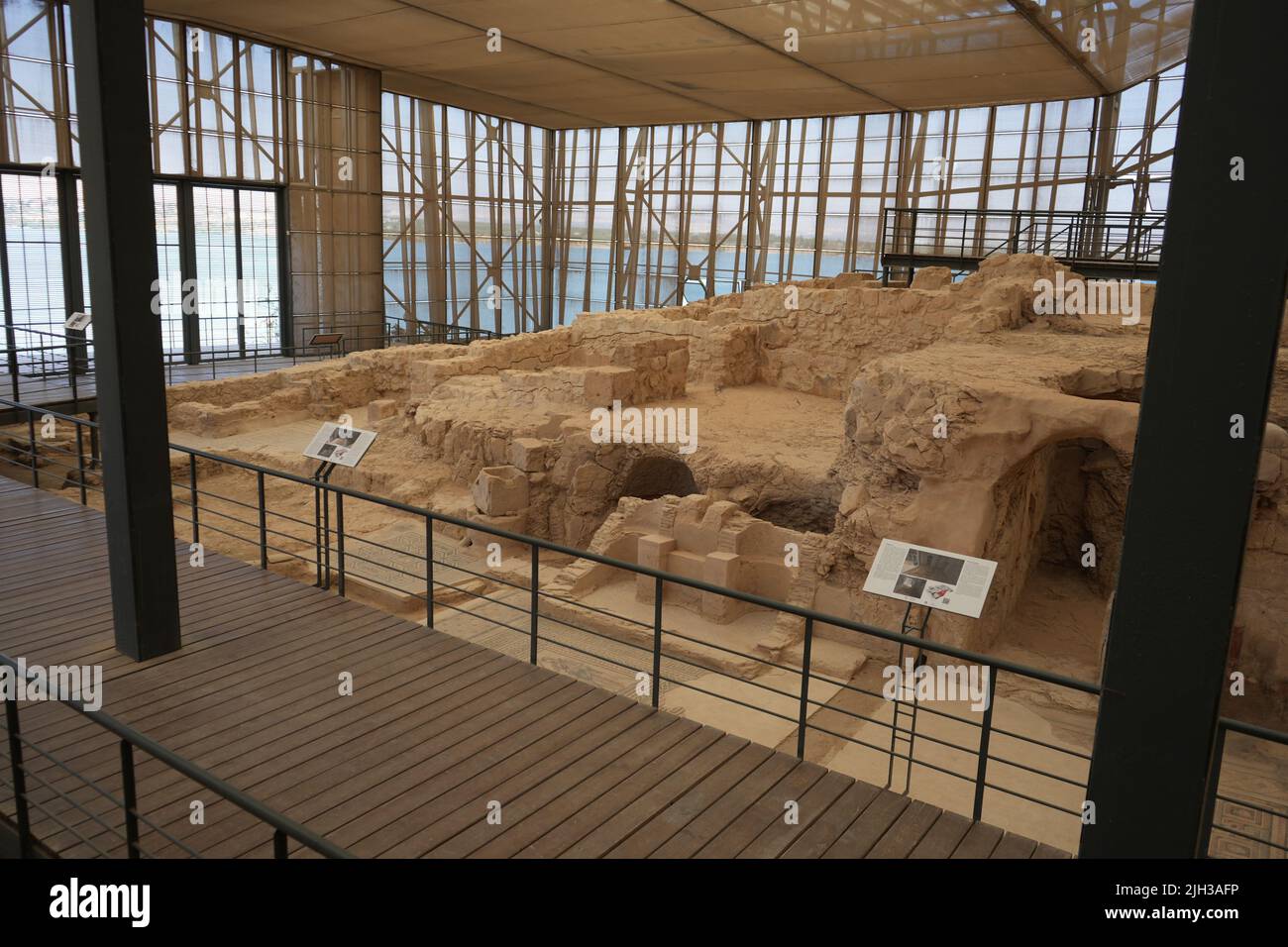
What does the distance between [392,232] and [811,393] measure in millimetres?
12271

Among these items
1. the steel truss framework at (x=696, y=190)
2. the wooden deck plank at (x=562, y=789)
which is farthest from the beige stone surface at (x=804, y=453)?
the steel truss framework at (x=696, y=190)

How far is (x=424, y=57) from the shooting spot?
2047 cm

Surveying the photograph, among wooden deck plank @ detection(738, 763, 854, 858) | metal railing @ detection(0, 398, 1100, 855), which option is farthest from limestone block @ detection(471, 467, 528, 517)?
wooden deck plank @ detection(738, 763, 854, 858)

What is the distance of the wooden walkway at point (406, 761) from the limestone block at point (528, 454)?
24.8 ft

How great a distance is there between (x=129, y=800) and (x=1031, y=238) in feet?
67.3

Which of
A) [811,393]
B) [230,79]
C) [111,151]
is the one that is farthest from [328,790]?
[230,79]

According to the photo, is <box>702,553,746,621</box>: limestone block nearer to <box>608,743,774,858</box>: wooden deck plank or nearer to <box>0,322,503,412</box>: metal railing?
<box>608,743,774,858</box>: wooden deck plank

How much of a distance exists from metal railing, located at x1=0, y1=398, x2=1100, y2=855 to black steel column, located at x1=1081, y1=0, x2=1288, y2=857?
168 cm

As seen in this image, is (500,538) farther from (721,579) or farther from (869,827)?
(869,827)

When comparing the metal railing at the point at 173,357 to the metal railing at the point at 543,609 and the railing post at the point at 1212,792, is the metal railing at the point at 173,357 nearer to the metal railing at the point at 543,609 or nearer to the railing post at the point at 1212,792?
the metal railing at the point at 543,609

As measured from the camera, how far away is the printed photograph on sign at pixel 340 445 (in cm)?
738

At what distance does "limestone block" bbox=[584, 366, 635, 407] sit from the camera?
15.2 m

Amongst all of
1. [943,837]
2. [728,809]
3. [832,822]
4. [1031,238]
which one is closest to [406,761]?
[728,809]

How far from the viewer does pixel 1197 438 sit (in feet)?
8.42
